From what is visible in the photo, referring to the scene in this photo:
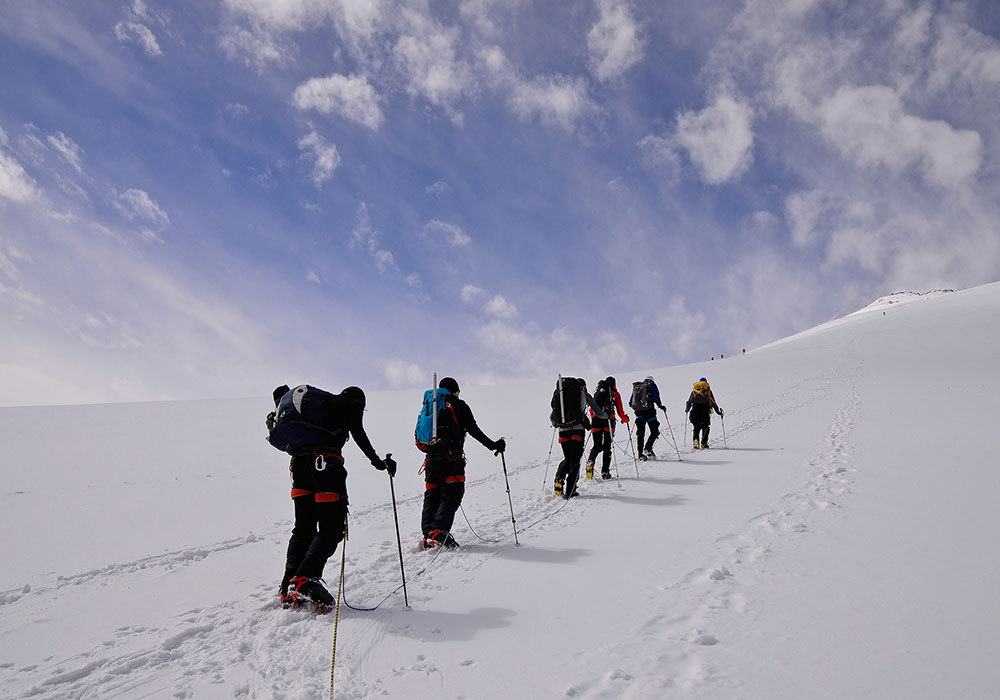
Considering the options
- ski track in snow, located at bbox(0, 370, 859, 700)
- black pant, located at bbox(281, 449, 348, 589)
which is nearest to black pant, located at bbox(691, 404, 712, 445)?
ski track in snow, located at bbox(0, 370, 859, 700)

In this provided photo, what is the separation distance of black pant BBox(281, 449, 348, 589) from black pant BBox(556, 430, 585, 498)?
4876mm

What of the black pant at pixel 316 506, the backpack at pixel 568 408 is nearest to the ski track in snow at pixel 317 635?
the black pant at pixel 316 506

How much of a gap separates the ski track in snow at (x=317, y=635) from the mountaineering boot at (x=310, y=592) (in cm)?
13

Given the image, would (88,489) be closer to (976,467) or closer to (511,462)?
(511,462)

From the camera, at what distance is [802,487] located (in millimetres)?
7965

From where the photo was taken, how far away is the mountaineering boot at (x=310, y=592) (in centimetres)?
437

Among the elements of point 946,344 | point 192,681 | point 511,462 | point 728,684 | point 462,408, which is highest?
point 946,344

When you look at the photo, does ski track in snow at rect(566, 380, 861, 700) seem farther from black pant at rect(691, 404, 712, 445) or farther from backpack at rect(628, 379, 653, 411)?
black pant at rect(691, 404, 712, 445)

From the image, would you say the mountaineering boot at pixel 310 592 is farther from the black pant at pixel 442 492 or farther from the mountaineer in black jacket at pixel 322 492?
the black pant at pixel 442 492

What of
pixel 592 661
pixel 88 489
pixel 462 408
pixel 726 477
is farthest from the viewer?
pixel 88 489

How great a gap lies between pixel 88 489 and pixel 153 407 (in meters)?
15.3

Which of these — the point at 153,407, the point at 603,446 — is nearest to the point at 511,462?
the point at 603,446

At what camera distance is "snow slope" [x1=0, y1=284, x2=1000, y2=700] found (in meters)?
3.21

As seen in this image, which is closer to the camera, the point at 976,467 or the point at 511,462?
the point at 976,467
